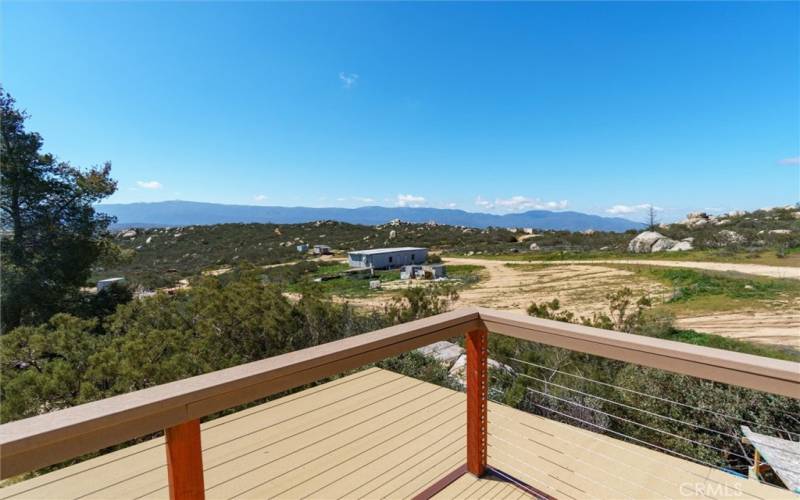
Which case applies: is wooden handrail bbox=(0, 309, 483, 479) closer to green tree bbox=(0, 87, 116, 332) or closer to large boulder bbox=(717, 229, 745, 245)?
green tree bbox=(0, 87, 116, 332)

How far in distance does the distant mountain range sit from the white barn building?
7853 centimetres

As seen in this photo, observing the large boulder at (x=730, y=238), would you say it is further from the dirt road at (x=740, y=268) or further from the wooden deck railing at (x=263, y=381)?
the wooden deck railing at (x=263, y=381)

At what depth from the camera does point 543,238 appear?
34.8m

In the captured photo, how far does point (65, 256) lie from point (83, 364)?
739 centimetres

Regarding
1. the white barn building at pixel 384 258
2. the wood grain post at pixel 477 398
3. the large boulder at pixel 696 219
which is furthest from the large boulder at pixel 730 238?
the wood grain post at pixel 477 398

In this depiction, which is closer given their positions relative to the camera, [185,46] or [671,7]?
[185,46]

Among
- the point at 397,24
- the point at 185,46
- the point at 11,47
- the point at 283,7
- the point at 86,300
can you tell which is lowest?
the point at 86,300

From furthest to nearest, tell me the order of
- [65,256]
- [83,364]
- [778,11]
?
Answer: 1. [65,256]
2. [778,11]
3. [83,364]

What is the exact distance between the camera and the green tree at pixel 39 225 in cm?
821

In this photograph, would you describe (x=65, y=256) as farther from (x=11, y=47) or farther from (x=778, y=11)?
(x=778, y=11)

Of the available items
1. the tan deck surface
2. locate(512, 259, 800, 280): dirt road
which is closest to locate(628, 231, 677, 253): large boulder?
locate(512, 259, 800, 280): dirt road

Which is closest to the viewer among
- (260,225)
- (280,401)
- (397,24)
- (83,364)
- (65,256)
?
(280,401)

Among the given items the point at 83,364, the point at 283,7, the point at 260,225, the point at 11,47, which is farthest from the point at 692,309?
the point at 260,225

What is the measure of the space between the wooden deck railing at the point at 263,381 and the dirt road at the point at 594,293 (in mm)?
8211
